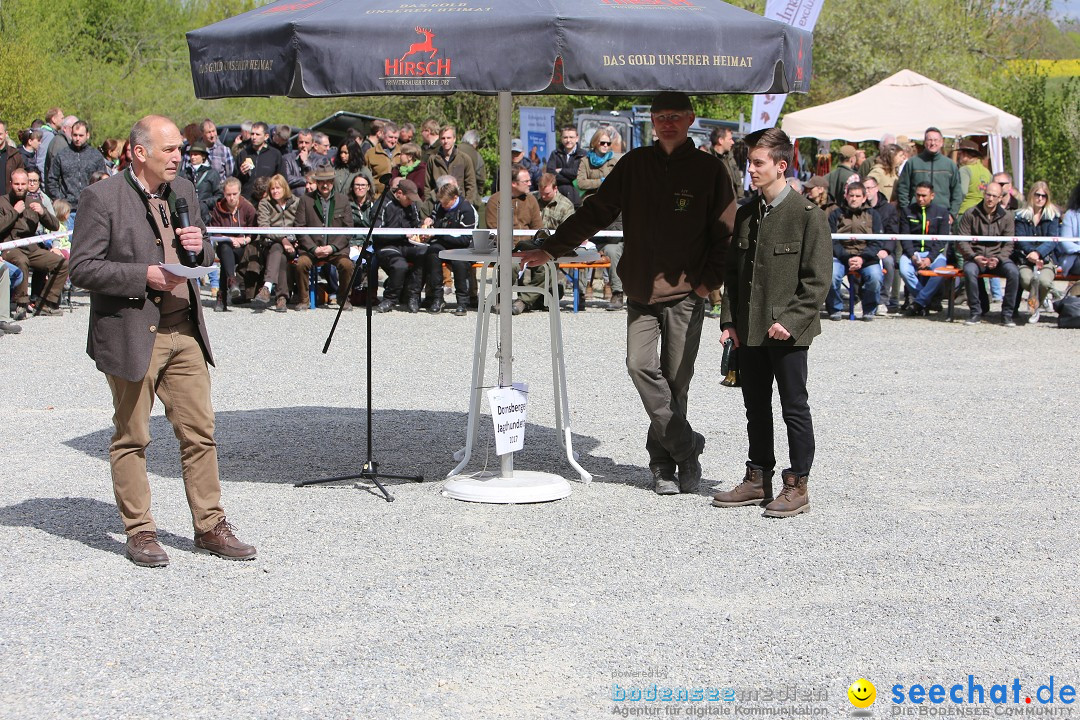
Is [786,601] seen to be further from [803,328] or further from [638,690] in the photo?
[803,328]

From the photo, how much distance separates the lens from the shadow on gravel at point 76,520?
249 inches

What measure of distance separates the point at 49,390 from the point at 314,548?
4822 millimetres

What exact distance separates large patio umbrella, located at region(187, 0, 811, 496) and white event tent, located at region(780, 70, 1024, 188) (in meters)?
15.5

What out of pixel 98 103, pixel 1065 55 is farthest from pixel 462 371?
pixel 1065 55

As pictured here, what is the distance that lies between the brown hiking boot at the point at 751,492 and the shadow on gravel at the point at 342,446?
0.62m

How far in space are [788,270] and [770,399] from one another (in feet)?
2.19

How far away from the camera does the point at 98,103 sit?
35688mm

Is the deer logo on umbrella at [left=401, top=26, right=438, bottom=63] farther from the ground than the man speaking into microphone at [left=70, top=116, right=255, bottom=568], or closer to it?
farther from the ground

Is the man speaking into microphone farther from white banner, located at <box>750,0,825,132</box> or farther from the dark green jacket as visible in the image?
white banner, located at <box>750,0,825,132</box>

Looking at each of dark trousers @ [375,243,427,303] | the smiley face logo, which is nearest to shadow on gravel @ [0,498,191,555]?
the smiley face logo

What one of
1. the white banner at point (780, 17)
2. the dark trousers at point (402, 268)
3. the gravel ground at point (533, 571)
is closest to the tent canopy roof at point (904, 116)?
the white banner at point (780, 17)

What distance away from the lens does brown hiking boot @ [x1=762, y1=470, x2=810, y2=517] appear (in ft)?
22.4

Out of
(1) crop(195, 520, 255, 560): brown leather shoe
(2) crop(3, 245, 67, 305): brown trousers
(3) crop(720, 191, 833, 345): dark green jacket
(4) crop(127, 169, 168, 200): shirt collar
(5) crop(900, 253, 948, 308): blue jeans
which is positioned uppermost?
(4) crop(127, 169, 168, 200): shirt collar

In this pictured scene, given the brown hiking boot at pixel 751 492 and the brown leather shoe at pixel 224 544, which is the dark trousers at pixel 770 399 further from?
the brown leather shoe at pixel 224 544
